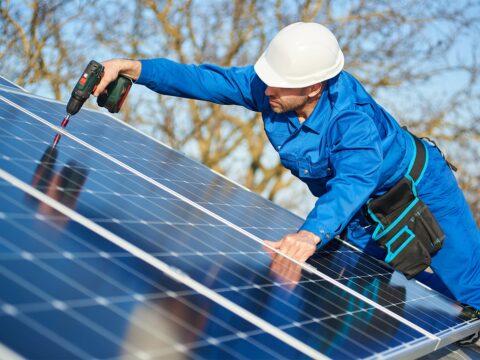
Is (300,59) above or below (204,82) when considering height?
above

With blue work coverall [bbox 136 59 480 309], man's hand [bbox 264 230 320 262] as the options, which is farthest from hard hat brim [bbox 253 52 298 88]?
man's hand [bbox 264 230 320 262]

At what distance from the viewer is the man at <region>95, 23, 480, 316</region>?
13.9 feet

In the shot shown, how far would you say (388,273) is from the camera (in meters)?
5.04

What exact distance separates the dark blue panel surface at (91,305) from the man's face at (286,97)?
2270mm

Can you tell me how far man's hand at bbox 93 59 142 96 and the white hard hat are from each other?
0.92 metres

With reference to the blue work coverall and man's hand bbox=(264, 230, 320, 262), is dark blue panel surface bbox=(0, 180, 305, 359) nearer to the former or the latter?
man's hand bbox=(264, 230, 320, 262)

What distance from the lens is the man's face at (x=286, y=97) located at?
15.1ft

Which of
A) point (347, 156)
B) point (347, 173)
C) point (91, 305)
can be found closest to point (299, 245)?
point (347, 173)

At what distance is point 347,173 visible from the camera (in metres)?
4.28

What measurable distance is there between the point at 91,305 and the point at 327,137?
2.83 m

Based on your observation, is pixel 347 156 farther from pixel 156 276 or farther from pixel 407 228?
pixel 156 276

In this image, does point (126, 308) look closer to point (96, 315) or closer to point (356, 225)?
point (96, 315)

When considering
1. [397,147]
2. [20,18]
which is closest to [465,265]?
[397,147]

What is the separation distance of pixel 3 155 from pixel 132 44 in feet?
42.8
